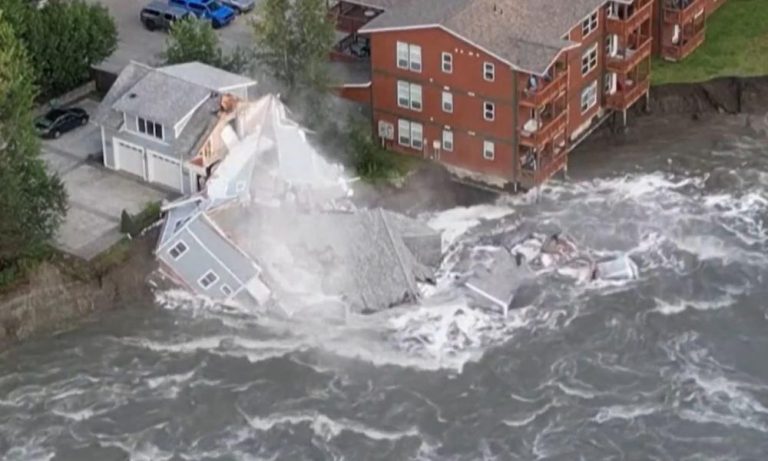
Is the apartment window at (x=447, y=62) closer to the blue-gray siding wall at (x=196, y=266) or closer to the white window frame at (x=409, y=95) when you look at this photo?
the white window frame at (x=409, y=95)

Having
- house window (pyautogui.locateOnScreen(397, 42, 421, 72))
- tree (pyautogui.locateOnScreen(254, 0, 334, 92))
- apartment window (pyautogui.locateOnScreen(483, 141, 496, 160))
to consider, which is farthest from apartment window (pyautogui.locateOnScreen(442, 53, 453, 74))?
tree (pyautogui.locateOnScreen(254, 0, 334, 92))

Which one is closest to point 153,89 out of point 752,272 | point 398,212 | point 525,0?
point 398,212

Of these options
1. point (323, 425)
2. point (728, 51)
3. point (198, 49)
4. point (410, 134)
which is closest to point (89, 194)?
point (198, 49)

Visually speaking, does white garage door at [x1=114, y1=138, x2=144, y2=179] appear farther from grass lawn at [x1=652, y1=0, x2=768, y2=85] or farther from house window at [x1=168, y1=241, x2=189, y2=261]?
grass lawn at [x1=652, y1=0, x2=768, y2=85]

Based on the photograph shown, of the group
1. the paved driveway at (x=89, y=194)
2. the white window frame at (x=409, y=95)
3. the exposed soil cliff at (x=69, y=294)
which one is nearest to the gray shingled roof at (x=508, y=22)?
the white window frame at (x=409, y=95)

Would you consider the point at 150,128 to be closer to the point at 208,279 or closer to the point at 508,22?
the point at 208,279

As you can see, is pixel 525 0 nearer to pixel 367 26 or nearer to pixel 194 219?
pixel 367 26

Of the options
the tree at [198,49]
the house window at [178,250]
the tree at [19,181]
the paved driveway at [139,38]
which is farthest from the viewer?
the paved driveway at [139,38]
